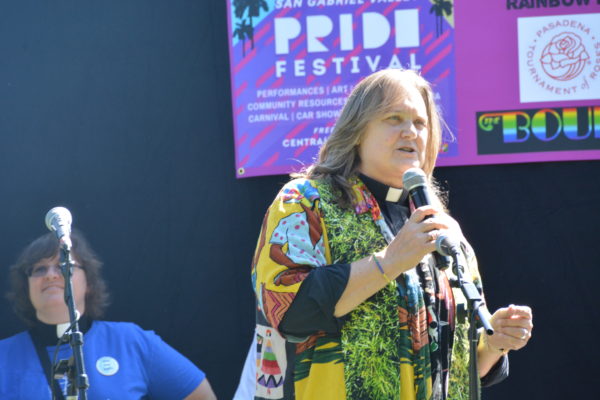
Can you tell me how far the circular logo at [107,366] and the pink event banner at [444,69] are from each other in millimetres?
1041

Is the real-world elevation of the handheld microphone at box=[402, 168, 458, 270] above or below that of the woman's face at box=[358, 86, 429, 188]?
below

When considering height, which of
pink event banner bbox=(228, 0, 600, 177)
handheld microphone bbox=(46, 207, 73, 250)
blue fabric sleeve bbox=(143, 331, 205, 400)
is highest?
pink event banner bbox=(228, 0, 600, 177)

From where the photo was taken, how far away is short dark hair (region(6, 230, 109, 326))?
135 inches

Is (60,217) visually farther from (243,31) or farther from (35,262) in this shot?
(243,31)

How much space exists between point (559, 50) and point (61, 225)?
2368 millimetres

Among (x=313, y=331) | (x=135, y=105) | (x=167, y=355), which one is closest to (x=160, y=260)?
(x=167, y=355)

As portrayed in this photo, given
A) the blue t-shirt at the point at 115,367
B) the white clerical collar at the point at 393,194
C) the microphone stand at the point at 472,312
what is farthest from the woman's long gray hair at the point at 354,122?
the blue t-shirt at the point at 115,367

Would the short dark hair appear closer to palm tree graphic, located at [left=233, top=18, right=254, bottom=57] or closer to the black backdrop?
the black backdrop

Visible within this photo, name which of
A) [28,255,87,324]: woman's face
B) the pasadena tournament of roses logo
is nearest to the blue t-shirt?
[28,255,87,324]: woman's face

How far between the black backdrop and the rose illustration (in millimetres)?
497

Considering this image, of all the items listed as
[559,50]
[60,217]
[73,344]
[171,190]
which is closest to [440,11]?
[559,50]

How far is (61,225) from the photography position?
2516mm

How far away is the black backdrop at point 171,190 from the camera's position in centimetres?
373

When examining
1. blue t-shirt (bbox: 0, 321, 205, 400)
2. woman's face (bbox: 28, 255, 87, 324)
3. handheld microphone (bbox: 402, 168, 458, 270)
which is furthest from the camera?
woman's face (bbox: 28, 255, 87, 324)
